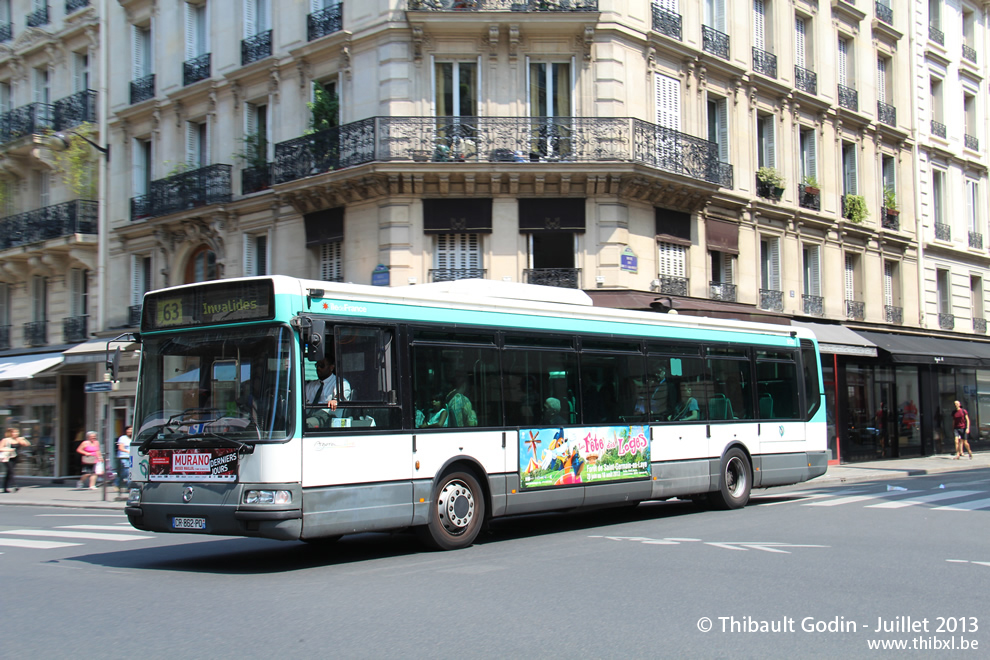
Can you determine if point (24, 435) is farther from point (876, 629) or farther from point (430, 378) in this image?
point (876, 629)

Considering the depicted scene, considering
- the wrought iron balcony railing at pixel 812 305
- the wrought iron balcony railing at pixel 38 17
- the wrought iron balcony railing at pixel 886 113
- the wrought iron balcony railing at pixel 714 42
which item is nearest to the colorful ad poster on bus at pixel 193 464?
the wrought iron balcony railing at pixel 714 42

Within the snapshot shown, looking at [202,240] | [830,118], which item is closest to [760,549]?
[202,240]

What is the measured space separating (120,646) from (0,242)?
2928 cm

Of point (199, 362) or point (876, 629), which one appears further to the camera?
point (199, 362)

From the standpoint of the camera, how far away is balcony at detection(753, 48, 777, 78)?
25672mm

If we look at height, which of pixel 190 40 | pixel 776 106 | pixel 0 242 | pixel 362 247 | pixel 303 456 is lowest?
pixel 303 456

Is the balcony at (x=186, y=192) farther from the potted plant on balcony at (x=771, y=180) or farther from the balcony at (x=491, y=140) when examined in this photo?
the potted plant on balcony at (x=771, y=180)

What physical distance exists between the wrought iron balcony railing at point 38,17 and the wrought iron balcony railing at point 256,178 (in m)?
12.0

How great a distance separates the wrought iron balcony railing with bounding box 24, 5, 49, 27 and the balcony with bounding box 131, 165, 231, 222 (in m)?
8.51

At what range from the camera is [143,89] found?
2734cm

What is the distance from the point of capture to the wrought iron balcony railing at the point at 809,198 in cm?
2711

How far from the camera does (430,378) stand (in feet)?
33.5

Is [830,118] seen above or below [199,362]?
above

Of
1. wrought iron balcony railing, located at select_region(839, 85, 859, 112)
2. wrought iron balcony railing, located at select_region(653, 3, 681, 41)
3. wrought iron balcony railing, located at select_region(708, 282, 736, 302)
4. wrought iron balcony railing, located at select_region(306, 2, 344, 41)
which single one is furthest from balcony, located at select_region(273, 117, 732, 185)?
wrought iron balcony railing, located at select_region(839, 85, 859, 112)
